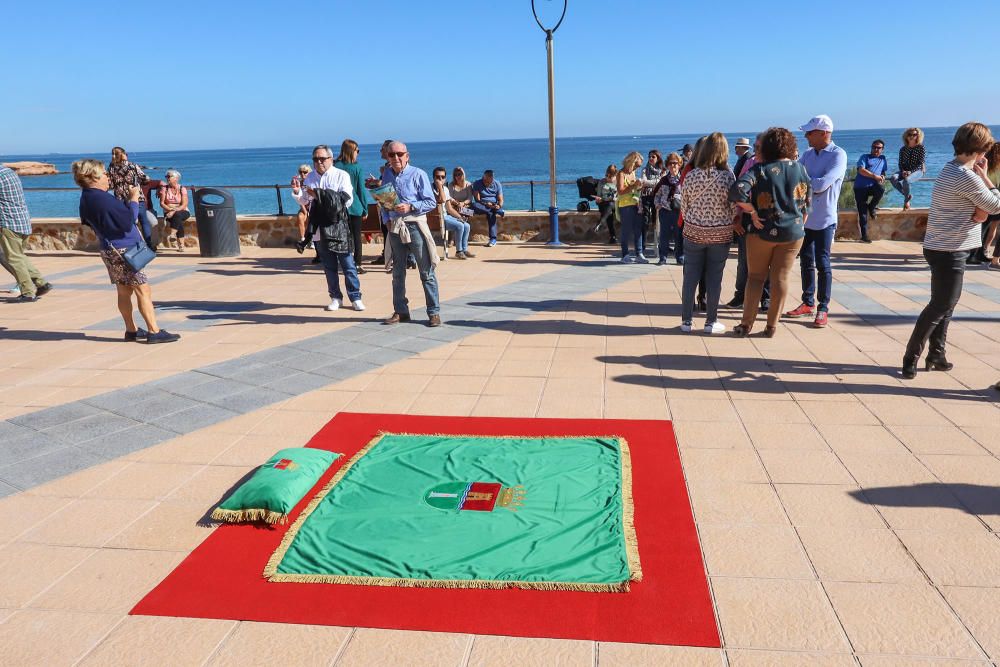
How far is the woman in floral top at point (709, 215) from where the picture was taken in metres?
6.14

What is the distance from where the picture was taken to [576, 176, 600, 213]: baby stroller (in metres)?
13.3

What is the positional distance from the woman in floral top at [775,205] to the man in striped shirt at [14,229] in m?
7.93

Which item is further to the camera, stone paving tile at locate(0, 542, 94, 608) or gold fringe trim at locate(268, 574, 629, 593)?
stone paving tile at locate(0, 542, 94, 608)

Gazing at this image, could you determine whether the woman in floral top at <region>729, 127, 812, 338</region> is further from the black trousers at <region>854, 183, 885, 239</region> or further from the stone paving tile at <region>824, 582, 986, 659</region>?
the black trousers at <region>854, 183, 885, 239</region>

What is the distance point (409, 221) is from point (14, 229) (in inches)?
199

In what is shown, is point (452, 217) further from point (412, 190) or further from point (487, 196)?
point (412, 190)

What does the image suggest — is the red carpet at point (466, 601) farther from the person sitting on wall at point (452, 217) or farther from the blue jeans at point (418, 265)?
the person sitting on wall at point (452, 217)

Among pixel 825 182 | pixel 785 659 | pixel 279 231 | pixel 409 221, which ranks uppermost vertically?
pixel 825 182

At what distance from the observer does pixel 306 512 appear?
3.44m

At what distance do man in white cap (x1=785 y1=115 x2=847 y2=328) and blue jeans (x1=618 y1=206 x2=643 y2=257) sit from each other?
13.1 feet

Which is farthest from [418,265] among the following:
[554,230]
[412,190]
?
[554,230]

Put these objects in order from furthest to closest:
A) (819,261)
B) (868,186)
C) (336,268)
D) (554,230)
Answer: (554,230)
(868,186)
(336,268)
(819,261)

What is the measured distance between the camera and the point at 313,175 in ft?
26.2

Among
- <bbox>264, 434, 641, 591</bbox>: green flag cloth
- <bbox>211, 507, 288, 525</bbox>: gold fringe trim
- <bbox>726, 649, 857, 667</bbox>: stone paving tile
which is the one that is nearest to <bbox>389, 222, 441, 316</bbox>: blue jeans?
<bbox>264, 434, 641, 591</bbox>: green flag cloth
